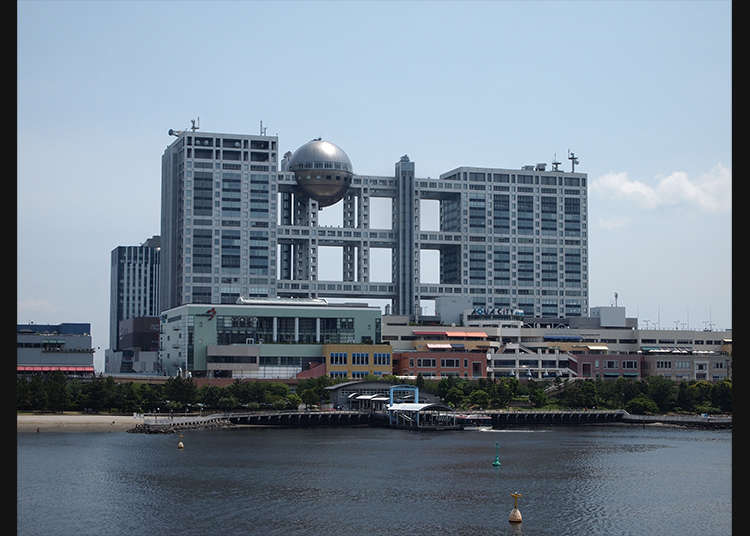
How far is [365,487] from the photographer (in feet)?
399

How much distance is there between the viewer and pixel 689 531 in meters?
94.6

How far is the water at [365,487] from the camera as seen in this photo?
95312 mm

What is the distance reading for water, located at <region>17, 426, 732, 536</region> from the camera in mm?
95312

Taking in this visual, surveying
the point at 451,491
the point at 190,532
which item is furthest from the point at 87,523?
the point at 451,491

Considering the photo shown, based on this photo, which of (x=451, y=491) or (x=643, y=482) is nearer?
(x=451, y=491)
